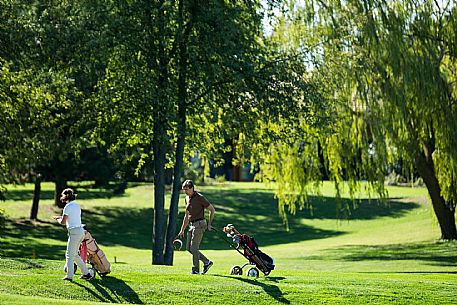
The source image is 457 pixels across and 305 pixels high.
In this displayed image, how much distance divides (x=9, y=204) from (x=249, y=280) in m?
33.9

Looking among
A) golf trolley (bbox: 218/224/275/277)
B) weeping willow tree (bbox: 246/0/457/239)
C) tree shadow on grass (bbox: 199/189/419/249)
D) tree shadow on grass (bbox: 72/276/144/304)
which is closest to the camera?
tree shadow on grass (bbox: 72/276/144/304)

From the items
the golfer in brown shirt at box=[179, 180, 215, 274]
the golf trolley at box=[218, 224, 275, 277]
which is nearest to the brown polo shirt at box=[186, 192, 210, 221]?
the golfer in brown shirt at box=[179, 180, 215, 274]

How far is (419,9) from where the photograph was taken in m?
27.5

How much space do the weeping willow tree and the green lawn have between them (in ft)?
9.50

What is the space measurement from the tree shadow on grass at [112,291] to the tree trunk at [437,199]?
677 inches

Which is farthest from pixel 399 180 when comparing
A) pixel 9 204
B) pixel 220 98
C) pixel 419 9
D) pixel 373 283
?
pixel 373 283

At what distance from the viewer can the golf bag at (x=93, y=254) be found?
15.9m

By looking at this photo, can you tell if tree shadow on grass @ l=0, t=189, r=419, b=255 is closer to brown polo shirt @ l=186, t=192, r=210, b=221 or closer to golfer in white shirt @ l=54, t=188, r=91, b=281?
brown polo shirt @ l=186, t=192, r=210, b=221

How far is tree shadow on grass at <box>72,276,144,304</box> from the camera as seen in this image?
15359 mm

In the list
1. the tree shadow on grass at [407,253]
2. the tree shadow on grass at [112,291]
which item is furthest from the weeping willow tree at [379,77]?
the tree shadow on grass at [112,291]

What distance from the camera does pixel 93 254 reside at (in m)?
16.1

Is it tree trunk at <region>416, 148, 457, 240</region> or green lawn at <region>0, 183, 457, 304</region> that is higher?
tree trunk at <region>416, 148, 457, 240</region>

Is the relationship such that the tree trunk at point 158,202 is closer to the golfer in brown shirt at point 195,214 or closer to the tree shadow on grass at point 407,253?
the golfer in brown shirt at point 195,214

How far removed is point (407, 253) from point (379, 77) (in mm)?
8379
